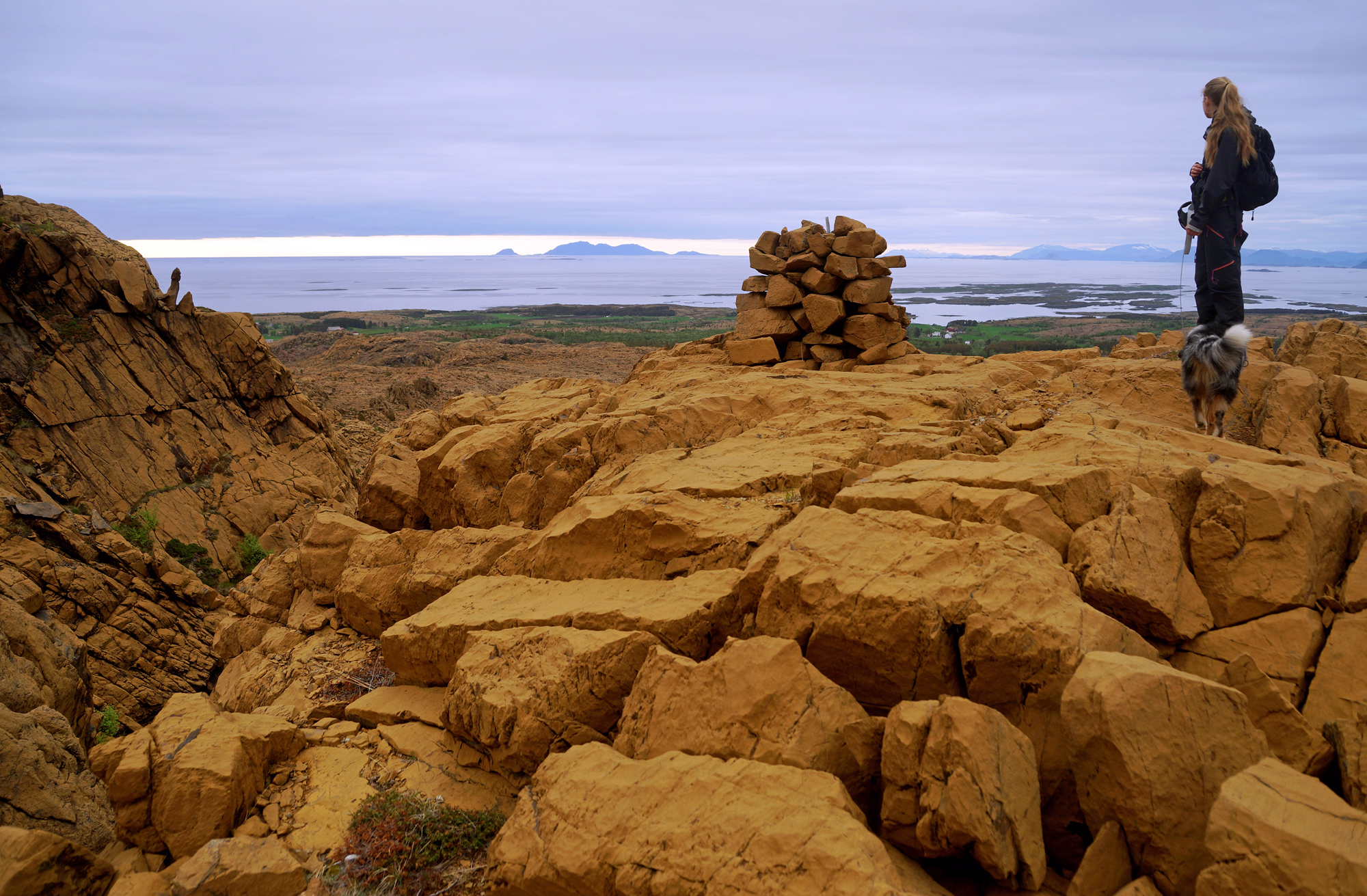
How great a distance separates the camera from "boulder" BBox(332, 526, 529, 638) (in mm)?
8430

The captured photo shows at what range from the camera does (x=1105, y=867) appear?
3879mm

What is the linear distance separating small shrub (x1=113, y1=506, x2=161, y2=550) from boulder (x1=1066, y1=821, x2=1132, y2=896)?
15797 millimetres

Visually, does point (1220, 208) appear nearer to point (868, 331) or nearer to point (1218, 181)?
point (1218, 181)

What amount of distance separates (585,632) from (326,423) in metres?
17.5

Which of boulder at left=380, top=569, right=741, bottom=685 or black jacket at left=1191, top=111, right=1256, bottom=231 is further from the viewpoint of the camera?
black jacket at left=1191, top=111, right=1256, bottom=231

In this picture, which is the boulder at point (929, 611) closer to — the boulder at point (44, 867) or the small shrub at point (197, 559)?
the boulder at point (44, 867)

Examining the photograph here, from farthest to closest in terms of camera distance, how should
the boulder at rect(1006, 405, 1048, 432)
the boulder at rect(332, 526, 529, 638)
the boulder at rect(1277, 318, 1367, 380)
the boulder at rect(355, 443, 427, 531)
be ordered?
the boulder at rect(355, 443, 427, 531) < the boulder at rect(1277, 318, 1367, 380) < the boulder at rect(1006, 405, 1048, 432) < the boulder at rect(332, 526, 529, 638)

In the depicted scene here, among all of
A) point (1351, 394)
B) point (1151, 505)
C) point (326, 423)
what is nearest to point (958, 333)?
point (326, 423)

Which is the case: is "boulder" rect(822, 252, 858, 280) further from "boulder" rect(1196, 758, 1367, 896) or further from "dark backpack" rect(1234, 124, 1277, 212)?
"boulder" rect(1196, 758, 1367, 896)

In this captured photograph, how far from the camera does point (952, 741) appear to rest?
4.08 m

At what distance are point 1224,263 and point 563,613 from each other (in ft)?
25.6

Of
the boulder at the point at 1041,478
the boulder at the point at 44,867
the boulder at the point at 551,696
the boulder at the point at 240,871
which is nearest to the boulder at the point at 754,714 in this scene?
the boulder at the point at 551,696

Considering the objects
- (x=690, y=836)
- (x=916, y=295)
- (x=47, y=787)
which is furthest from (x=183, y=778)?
(x=916, y=295)

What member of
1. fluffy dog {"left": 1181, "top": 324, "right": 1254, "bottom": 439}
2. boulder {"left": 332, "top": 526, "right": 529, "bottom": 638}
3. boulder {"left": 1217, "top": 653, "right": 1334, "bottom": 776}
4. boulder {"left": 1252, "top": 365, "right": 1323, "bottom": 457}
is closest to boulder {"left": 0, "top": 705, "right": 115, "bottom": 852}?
boulder {"left": 332, "top": 526, "right": 529, "bottom": 638}
